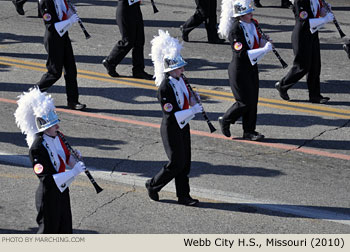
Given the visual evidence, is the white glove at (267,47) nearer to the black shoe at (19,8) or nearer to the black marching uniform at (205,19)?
the black marching uniform at (205,19)

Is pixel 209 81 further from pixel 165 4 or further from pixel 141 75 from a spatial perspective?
pixel 165 4

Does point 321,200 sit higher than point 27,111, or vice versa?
point 27,111

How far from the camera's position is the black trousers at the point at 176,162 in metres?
9.82

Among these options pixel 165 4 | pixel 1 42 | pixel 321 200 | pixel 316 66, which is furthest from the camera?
pixel 165 4

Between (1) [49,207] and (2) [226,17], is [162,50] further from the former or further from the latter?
(2) [226,17]

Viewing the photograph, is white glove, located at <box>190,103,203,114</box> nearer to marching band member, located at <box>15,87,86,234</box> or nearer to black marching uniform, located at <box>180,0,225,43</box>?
marching band member, located at <box>15,87,86,234</box>

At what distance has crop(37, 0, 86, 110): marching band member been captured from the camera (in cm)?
1291

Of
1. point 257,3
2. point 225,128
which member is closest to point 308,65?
point 225,128

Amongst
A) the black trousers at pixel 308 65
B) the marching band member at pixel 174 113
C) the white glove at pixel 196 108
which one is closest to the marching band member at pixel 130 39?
the black trousers at pixel 308 65

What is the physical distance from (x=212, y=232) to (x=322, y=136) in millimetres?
3556

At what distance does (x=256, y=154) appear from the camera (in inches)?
458

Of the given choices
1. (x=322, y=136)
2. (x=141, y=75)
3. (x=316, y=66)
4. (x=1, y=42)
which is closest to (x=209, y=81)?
(x=141, y=75)

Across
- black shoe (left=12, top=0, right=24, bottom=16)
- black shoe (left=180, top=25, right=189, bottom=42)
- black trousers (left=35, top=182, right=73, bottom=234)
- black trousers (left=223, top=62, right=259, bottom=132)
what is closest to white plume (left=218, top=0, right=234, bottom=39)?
black trousers (left=223, top=62, right=259, bottom=132)

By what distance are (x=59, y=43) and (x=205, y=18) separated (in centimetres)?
450
